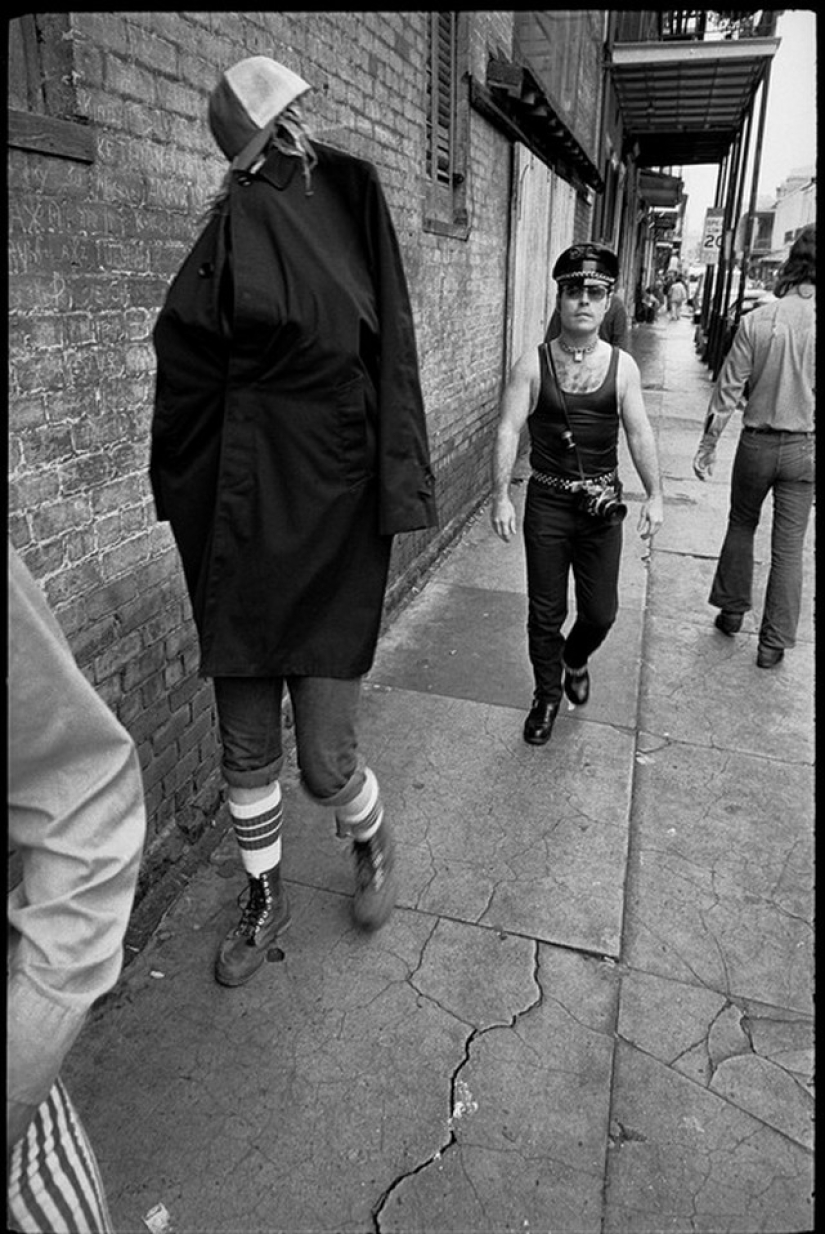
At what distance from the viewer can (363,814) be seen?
2680 mm

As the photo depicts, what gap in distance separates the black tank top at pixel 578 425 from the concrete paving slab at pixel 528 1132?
1.94 meters

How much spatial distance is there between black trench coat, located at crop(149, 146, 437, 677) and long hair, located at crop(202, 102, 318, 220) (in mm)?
25

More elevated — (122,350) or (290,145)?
(290,145)

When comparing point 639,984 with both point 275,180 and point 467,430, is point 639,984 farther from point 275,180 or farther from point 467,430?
point 467,430

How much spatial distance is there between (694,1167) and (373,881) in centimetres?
109

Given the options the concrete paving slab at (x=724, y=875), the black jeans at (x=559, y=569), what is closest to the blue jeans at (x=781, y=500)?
the concrete paving slab at (x=724, y=875)

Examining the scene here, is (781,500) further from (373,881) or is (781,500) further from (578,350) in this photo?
(373,881)

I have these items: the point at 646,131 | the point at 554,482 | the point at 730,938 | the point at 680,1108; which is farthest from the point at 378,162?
the point at 646,131

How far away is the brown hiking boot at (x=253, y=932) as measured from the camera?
2562mm

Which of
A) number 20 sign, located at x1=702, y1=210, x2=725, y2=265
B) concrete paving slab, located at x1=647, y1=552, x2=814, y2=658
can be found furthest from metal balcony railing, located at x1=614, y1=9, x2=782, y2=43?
concrete paving slab, located at x1=647, y1=552, x2=814, y2=658

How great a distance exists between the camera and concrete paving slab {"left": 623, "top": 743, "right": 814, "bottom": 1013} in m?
2.71

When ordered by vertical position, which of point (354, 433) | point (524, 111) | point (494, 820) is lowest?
point (494, 820)

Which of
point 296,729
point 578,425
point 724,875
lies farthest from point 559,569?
point 296,729

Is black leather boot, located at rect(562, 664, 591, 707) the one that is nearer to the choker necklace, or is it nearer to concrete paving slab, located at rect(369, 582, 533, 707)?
concrete paving slab, located at rect(369, 582, 533, 707)
